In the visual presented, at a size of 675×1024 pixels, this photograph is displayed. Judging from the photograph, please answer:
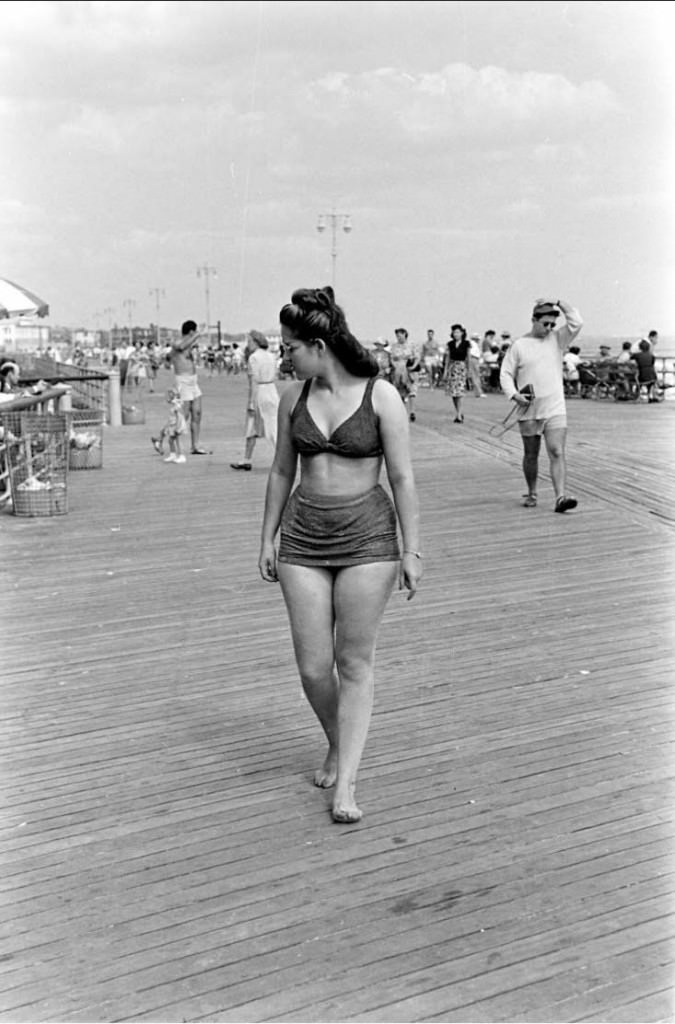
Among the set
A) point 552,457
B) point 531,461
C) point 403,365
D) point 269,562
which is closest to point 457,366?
point 403,365

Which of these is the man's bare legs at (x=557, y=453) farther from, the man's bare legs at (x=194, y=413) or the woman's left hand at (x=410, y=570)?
the woman's left hand at (x=410, y=570)

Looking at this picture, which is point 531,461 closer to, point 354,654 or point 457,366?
point 354,654

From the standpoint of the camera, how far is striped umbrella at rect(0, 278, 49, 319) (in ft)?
52.8

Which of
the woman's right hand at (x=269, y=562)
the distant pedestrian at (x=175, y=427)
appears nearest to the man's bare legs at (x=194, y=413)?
the distant pedestrian at (x=175, y=427)

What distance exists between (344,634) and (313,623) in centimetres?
11

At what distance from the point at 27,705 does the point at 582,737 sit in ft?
7.48

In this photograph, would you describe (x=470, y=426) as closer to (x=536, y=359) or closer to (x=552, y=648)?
(x=536, y=359)

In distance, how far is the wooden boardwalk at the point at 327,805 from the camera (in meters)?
2.84

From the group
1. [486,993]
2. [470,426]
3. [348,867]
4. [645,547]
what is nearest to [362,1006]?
[486,993]

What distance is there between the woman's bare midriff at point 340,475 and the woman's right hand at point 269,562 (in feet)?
1.02

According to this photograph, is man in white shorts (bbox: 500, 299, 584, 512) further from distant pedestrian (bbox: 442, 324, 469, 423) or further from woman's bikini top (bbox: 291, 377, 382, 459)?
distant pedestrian (bbox: 442, 324, 469, 423)

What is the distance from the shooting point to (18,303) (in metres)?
16.2

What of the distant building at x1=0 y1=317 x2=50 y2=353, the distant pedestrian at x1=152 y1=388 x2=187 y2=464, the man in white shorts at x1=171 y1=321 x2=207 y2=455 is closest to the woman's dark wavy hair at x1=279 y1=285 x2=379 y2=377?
the man in white shorts at x1=171 y1=321 x2=207 y2=455

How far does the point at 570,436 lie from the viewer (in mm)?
16875
